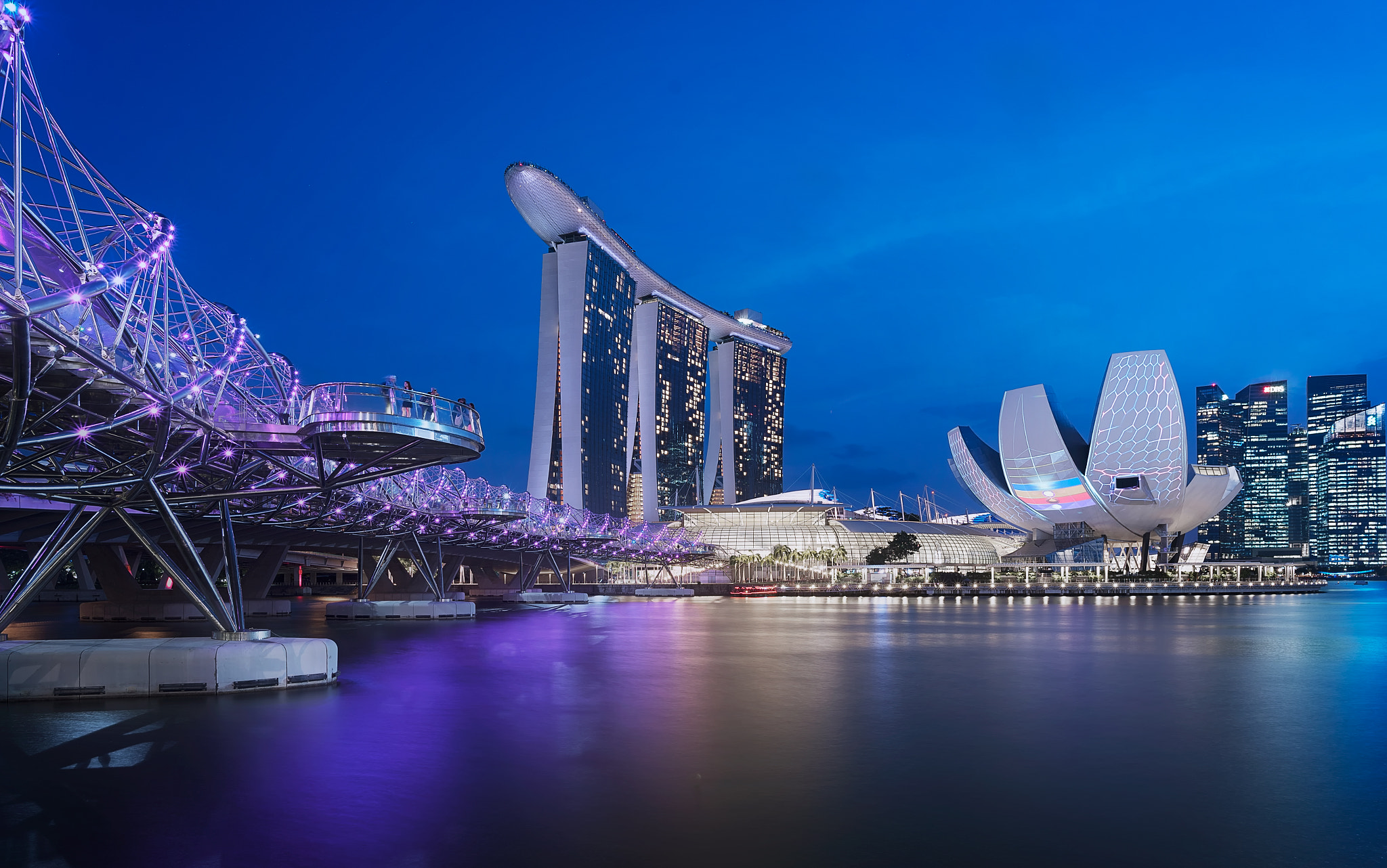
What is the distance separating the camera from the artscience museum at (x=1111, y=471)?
9369 centimetres

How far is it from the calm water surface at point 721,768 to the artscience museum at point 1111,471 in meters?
77.2

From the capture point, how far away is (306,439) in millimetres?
17844

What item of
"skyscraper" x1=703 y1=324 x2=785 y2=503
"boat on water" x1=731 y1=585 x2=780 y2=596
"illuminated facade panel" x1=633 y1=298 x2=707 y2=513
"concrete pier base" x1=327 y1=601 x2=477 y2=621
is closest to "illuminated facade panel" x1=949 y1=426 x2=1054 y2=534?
"boat on water" x1=731 y1=585 x2=780 y2=596

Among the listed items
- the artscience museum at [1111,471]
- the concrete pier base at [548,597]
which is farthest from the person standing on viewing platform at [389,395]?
the artscience museum at [1111,471]

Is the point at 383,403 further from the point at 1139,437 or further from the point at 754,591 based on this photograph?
the point at 1139,437

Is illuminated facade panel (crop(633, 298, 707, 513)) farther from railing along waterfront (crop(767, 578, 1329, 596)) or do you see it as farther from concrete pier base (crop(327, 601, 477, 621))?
concrete pier base (crop(327, 601, 477, 621))

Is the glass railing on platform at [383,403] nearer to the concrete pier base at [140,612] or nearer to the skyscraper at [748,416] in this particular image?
the concrete pier base at [140,612]

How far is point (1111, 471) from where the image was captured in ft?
317

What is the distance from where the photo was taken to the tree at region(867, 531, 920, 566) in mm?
106250

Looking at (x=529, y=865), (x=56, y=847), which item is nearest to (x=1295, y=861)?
(x=529, y=865)

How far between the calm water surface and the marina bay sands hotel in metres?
85.8

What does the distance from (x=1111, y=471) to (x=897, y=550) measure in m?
22.7

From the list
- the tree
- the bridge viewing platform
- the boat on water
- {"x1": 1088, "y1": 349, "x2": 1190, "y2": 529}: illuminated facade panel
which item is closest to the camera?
the bridge viewing platform

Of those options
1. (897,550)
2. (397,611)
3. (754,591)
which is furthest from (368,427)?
(897,550)
